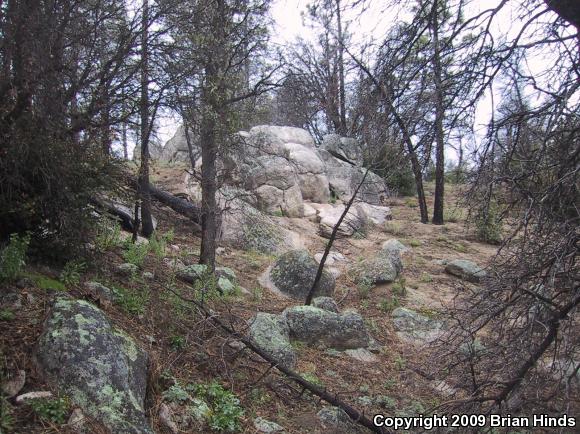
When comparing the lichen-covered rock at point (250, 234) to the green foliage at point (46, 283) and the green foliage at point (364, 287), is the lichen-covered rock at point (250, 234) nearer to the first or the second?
the green foliage at point (364, 287)

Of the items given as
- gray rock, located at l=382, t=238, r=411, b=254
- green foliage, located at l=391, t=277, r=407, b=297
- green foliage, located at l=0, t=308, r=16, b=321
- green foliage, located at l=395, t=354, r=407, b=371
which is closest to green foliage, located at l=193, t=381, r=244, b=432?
green foliage, located at l=0, t=308, r=16, b=321

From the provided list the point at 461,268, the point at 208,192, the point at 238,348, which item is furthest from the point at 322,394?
the point at 461,268

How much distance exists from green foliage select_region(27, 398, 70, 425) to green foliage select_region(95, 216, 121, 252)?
8.50 ft

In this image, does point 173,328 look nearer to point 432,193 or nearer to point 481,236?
point 481,236

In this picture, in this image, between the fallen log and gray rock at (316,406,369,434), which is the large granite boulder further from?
gray rock at (316,406,369,434)

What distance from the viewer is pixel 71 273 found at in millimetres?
4426

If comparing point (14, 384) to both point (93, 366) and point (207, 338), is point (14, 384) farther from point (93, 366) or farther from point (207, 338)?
point (207, 338)

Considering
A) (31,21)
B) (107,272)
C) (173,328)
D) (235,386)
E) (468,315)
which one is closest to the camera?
(31,21)

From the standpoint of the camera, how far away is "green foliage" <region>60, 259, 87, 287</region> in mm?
4367

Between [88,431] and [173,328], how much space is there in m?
2.04

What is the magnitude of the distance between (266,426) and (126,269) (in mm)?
2975

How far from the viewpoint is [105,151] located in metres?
5.11

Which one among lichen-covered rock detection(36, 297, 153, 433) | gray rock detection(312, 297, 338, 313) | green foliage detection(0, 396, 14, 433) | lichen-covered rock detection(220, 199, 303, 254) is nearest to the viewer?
green foliage detection(0, 396, 14, 433)

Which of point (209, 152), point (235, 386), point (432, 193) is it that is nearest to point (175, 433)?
point (235, 386)
